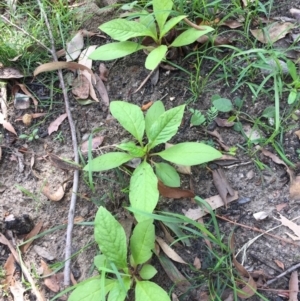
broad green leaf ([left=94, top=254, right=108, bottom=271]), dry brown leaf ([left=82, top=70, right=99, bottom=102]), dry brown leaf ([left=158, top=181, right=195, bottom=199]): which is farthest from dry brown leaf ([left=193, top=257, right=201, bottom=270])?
dry brown leaf ([left=82, top=70, right=99, bottom=102])

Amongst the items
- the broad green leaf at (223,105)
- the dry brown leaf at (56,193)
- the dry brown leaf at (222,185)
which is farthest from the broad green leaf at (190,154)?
the dry brown leaf at (56,193)

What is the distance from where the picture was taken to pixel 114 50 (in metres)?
2.17

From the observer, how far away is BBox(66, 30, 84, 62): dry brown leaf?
2.35 m

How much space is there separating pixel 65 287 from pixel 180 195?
64 centimetres

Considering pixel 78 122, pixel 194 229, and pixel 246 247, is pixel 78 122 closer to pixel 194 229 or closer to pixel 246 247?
pixel 194 229

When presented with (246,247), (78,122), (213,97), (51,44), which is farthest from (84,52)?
(246,247)

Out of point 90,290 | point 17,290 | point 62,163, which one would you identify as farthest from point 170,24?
point 17,290

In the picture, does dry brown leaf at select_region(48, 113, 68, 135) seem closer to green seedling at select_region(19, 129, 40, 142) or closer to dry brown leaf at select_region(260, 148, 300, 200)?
green seedling at select_region(19, 129, 40, 142)

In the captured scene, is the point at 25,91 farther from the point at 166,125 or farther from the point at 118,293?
the point at 118,293

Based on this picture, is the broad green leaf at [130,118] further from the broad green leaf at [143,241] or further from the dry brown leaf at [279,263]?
the dry brown leaf at [279,263]

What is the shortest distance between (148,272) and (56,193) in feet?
1.99

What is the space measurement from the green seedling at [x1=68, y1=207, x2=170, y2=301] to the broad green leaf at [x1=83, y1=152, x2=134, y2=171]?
0.80ft

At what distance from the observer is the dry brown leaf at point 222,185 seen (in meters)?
1.90

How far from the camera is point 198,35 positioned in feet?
6.79
